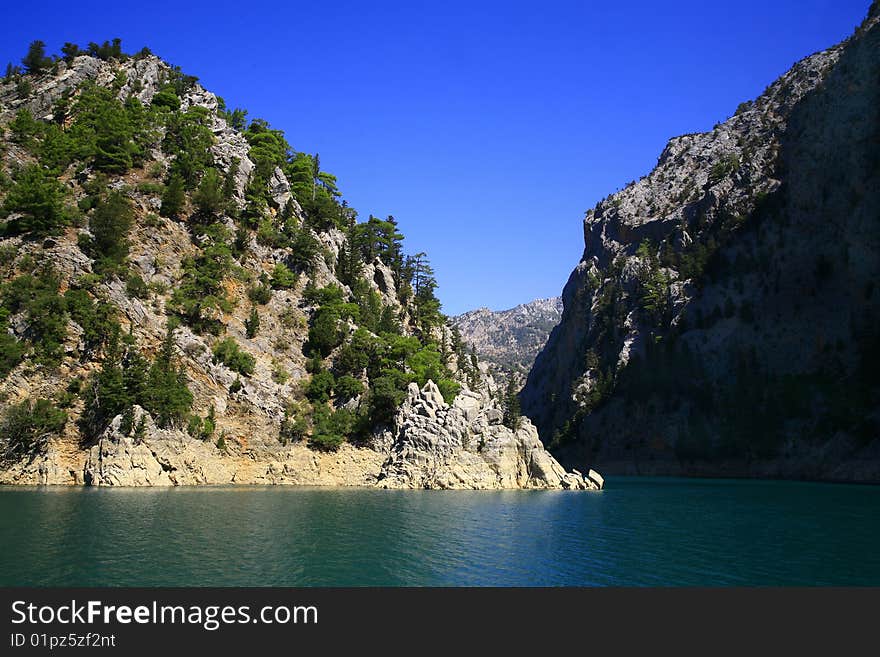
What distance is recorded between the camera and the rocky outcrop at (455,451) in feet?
214

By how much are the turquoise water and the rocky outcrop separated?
12518 mm

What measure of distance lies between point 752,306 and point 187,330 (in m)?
100

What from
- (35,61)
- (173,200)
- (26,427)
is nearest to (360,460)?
(26,427)

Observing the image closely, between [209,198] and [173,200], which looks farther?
[209,198]

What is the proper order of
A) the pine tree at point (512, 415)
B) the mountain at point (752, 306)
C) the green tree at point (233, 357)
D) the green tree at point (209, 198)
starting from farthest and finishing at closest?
the mountain at point (752, 306), the pine tree at point (512, 415), the green tree at point (209, 198), the green tree at point (233, 357)

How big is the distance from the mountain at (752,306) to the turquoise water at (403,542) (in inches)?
2224

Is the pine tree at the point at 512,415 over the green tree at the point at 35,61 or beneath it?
beneath

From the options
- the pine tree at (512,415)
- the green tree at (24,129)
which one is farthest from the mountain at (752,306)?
the green tree at (24,129)

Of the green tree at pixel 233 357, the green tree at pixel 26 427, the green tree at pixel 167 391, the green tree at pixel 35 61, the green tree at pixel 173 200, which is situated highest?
the green tree at pixel 35 61

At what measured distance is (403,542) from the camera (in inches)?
1261

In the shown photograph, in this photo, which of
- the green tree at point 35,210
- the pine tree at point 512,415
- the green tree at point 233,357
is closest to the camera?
the green tree at point 35,210

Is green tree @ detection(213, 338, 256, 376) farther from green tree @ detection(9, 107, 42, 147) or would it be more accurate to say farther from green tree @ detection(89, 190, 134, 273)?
green tree @ detection(9, 107, 42, 147)

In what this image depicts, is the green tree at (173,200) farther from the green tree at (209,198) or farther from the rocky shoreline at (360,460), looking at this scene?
the rocky shoreline at (360,460)

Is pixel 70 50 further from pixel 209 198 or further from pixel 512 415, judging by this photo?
pixel 512 415
